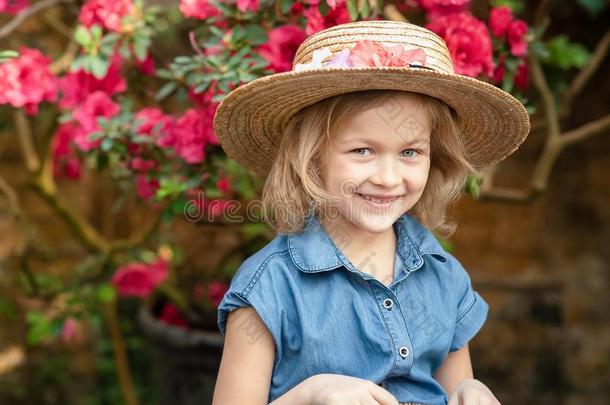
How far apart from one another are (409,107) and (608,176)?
251cm

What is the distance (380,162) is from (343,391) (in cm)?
50

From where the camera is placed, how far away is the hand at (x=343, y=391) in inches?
67.6

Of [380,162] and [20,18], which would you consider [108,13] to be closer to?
[20,18]

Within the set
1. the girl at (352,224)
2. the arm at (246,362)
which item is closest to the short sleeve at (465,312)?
the girl at (352,224)

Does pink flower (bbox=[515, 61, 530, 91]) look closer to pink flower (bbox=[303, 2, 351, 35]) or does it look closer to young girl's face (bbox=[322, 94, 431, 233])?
pink flower (bbox=[303, 2, 351, 35])

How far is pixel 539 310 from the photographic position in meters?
4.32

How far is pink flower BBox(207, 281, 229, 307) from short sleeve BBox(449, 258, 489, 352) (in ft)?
5.02

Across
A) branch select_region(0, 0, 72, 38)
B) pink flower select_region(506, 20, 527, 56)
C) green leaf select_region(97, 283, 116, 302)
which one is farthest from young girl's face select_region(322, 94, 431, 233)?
green leaf select_region(97, 283, 116, 302)

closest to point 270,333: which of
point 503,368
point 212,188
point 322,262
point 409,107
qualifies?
point 322,262

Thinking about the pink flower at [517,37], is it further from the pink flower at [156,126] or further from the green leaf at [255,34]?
the pink flower at [156,126]

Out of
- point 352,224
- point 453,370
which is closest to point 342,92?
point 352,224

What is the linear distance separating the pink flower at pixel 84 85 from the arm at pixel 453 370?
1.32 meters

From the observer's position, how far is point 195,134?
2445 mm

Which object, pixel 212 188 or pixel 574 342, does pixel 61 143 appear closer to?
pixel 212 188
